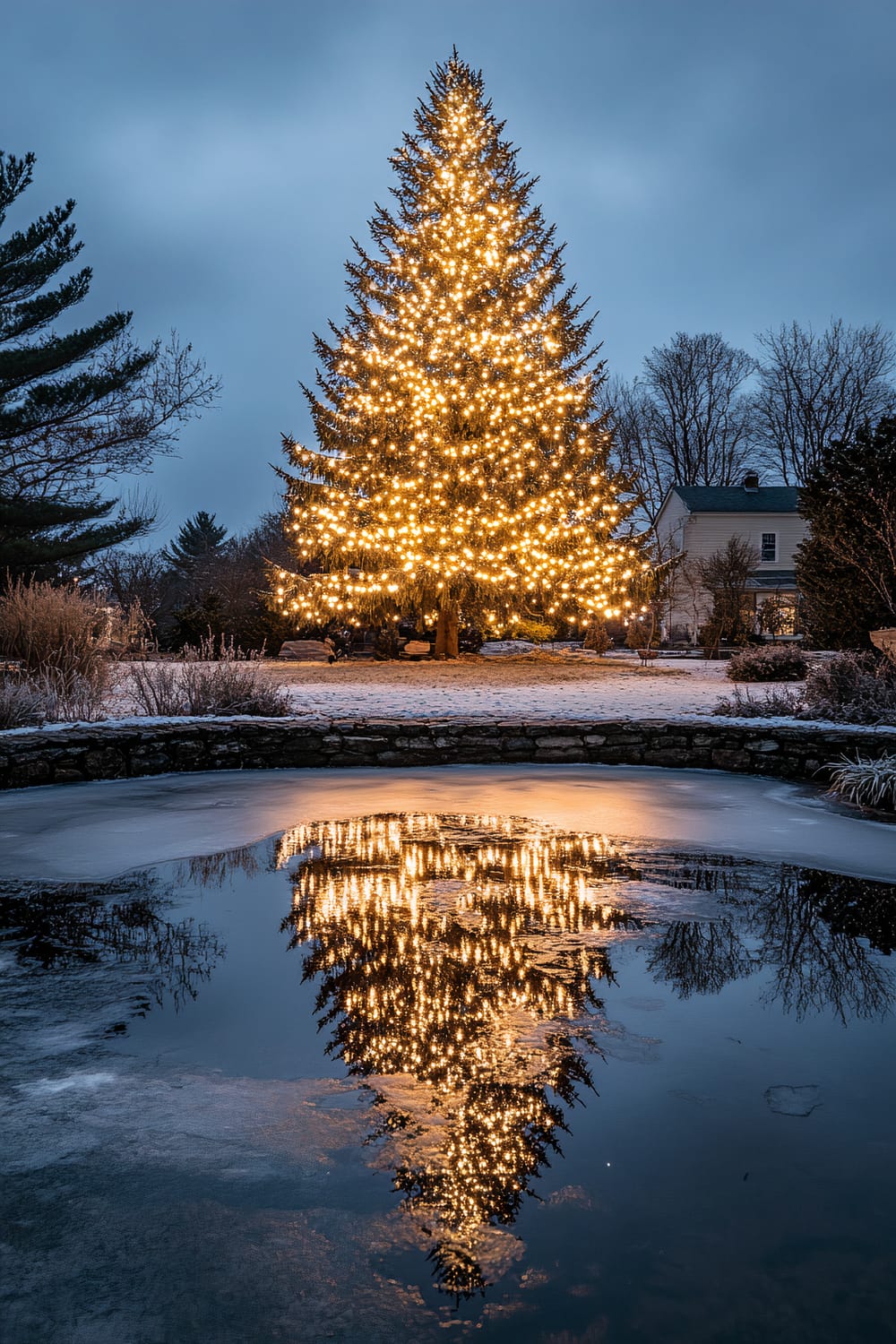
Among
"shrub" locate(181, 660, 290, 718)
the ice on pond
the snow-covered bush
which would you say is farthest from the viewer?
the snow-covered bush

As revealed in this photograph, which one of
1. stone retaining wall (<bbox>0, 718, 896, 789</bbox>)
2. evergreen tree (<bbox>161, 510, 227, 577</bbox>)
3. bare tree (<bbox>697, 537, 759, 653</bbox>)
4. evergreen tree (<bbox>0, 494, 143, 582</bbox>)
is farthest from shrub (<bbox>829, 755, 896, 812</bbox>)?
evergreen tree (<bbox>161, 510, 227, 577</bbox>)

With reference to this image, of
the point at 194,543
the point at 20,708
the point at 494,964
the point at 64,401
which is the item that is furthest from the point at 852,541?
the point at 194,543

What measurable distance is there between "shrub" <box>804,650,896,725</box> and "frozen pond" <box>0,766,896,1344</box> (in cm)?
468

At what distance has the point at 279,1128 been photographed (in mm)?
2516

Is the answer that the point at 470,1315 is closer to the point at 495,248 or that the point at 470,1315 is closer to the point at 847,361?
the point at 495,248

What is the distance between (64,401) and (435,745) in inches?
691

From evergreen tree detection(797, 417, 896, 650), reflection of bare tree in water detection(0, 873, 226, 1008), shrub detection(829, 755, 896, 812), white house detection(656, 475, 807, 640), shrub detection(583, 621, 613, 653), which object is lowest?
reflection of bare tree in water detection(0, 873, 226, 1008)

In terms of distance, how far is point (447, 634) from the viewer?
70.3 feet

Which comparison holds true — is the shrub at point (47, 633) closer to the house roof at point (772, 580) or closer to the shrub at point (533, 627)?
the shrub at point (533, 627)

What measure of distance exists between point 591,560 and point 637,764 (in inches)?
407

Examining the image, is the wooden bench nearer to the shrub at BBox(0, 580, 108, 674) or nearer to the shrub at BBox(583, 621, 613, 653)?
the shrub at BBox(583, 621, 613, 653)

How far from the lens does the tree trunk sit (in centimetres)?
2134

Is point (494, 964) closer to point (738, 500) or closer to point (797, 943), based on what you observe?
point (797, 943)

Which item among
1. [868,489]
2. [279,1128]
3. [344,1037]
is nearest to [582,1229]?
[279,1128]
